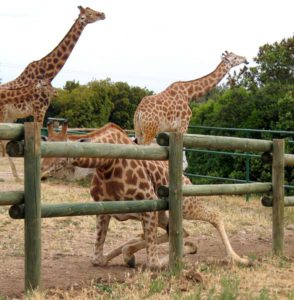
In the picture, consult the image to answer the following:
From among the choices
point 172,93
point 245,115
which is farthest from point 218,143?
point 245,115

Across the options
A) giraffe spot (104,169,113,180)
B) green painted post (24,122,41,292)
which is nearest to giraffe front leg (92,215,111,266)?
giraffe spot (104,169,113,180)

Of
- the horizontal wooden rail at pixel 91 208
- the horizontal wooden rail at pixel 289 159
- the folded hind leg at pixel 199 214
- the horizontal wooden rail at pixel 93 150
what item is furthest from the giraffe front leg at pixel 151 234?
the horizontal wooden rail at pixel 289 159

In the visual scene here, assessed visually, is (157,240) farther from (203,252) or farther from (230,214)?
(230,214)

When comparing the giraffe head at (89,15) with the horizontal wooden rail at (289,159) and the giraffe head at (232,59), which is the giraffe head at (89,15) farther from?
the horizontal wooden rail at (289,159)

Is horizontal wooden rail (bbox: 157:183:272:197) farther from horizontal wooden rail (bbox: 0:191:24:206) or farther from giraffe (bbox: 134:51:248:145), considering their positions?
giraffe (bbox: 134:51:248:145)

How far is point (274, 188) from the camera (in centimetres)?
655

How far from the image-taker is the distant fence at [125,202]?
4.51 metres

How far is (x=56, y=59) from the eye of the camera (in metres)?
11.6

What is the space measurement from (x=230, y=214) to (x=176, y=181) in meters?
4.41

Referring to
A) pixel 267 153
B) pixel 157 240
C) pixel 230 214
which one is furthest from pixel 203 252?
pixel 230 214

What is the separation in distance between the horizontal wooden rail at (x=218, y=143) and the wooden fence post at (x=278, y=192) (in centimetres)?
9

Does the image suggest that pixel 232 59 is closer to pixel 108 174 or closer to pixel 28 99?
pixel 28 99

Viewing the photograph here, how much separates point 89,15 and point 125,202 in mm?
6712

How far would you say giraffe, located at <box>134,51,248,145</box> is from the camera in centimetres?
1042
